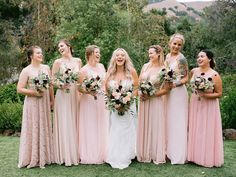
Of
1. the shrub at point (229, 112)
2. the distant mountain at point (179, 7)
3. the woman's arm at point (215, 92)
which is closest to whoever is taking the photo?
the woman's arm at point (215, 92)

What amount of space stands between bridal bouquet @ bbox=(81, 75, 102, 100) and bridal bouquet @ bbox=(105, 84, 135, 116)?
9.4 inches

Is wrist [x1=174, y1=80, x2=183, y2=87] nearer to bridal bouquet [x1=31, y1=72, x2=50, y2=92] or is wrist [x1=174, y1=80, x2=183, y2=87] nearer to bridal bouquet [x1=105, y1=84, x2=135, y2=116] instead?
bridal bouquet [x1=105, y1=84, x2=135, y2=116]

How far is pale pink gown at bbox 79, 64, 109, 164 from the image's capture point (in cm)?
859

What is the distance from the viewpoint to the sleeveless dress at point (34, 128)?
828cm

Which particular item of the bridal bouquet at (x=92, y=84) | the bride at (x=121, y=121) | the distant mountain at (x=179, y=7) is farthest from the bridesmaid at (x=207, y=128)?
the distant mountain at (x=179, y=7)

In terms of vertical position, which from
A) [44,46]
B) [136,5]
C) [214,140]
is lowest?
[214,140]

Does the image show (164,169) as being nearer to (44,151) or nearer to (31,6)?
(44,151)

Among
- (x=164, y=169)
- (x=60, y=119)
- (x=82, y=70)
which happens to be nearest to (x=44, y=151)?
(x=60, y=119)

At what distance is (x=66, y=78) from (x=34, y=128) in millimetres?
1186

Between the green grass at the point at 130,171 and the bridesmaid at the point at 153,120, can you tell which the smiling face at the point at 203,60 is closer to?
the bridesmaid at the point at 153,120

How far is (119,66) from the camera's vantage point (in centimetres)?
855

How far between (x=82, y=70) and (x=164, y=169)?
102 inches

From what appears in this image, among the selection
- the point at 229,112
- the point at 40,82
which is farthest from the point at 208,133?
the point at 229,112

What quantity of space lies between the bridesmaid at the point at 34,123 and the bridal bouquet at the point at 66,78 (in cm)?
25
